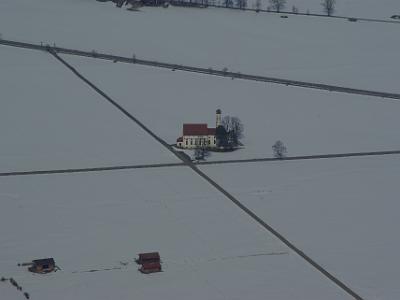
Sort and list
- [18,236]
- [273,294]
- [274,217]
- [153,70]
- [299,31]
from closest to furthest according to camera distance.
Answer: [273,294], [18,236], [274,217], [153,70], [299,31]

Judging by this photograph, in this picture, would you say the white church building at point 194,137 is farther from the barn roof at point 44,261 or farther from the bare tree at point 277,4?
the bare tree at point 277,4

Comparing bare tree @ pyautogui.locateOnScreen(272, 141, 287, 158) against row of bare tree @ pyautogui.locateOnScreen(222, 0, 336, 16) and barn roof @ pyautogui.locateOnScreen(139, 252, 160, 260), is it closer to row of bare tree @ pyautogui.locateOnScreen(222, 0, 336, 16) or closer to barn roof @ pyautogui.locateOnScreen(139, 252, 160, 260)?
barn roof @ pyautogui.locateOnScreen(139, 252, 160, 260)

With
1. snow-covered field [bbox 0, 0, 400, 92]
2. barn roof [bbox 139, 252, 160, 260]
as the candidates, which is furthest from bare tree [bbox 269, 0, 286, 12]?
barn roof [bbox 139, 252, 160, 260]

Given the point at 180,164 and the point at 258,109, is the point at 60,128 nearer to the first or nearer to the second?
the point at 180,164

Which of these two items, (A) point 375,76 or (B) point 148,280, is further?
(A) point 375,76

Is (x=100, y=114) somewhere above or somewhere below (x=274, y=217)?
above

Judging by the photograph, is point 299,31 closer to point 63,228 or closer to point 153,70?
point 153,70

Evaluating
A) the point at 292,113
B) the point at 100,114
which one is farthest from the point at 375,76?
the point at 100,114
